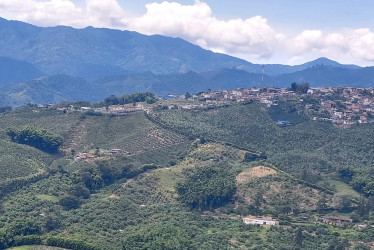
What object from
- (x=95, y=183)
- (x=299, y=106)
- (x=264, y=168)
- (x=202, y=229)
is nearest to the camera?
(x=202, y=229)

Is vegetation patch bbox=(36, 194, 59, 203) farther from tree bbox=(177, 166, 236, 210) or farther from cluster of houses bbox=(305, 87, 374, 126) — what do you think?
cluster of houses bbox=(305, 87, 374, 126)

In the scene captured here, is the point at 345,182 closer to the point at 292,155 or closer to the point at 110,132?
the point at 292,155

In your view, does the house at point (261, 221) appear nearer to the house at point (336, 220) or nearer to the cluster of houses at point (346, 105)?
the house at point (336, 220)

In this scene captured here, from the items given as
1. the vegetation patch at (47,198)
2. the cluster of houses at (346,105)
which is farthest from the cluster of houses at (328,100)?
the vegetation patch at (47,198)

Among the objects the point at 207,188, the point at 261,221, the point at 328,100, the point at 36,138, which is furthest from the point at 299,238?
the point at 328,100

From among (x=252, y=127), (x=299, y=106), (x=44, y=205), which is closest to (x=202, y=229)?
(x=44, y=205)

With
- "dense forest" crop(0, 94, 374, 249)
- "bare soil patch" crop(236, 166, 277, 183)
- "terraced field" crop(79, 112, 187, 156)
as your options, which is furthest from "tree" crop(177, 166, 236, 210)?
"terraced field" crop(79, 112, 187, 156)
